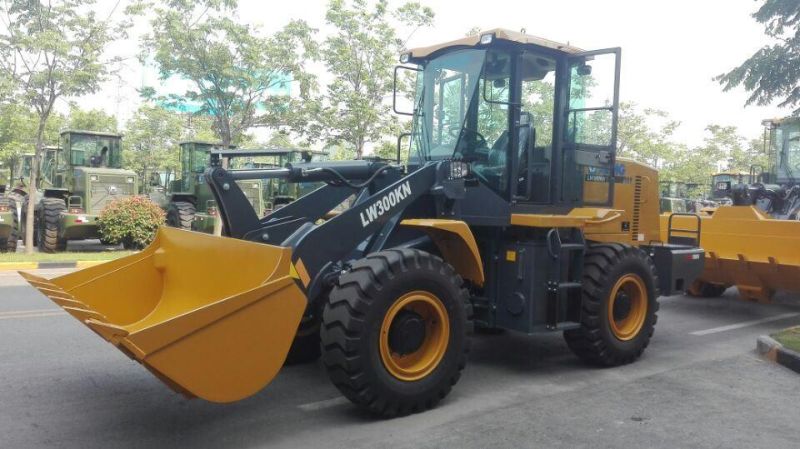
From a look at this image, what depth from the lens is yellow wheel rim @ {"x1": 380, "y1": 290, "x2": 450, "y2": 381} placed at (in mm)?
4602

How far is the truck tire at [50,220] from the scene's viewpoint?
47.9 feet

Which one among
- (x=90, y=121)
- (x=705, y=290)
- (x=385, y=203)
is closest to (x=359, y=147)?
(x=705, y=290)

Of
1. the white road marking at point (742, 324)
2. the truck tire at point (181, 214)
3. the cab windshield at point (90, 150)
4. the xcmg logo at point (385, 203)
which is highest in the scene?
the cab windshield at point (90, 150)

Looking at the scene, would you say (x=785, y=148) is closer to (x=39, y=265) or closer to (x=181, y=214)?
(x=181, y=214)

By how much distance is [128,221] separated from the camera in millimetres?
14430

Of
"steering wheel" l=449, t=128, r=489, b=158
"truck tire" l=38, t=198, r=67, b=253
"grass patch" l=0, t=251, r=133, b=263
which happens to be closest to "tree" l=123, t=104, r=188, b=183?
"truck tire" l=38, t=198, r=67, b=253

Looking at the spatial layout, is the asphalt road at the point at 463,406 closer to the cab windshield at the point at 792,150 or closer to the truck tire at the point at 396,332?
the truck tire at the point at 396,332

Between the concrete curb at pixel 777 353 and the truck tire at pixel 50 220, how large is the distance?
45.3ft

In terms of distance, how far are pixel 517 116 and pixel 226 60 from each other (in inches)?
497

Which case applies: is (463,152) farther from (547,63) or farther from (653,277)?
(653,277)

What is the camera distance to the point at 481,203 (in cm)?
593

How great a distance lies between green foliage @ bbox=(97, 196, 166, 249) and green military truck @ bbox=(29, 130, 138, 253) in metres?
0.55

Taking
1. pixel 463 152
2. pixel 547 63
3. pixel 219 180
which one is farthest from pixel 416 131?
pixel 219 180

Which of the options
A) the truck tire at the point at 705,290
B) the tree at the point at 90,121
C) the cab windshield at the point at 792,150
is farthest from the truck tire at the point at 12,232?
the tree at the point at 90,121
